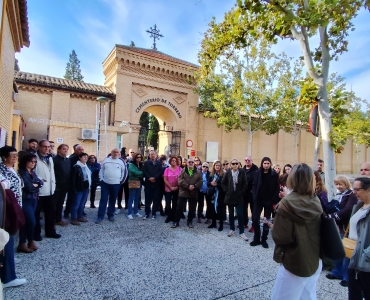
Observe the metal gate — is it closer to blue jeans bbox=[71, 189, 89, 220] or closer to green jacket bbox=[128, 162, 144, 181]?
green jacket bbox=[128, 162, 144, 181]

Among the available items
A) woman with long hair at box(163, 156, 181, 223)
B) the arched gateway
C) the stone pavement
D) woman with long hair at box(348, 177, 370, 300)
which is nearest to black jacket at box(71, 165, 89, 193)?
the stone pavement

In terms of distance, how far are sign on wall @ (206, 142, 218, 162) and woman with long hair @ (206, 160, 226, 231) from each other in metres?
13.2

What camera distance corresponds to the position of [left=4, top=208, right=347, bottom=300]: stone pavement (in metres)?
3.48

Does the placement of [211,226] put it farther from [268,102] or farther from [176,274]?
[268,102]

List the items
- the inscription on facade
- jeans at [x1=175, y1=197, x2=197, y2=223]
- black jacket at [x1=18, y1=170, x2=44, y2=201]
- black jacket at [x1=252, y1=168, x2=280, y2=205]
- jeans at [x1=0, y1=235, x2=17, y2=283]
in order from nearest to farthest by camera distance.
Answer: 1. jeans at [x1=0, y1=235, x2=17, y2=283]
2. black jacket at [x1=18, y1=170, x2=44, y2=201]
3. black jacket at [x1=252, y1=168, x2=280, y2=205]
4. jeans at [x1=175, y1=197, x2=197, y2=223]
5. the inscription on facade

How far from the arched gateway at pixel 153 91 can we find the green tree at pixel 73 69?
2610 cm

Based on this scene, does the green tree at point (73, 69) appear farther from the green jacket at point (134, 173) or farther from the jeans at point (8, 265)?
the jeans at point (8, 265)

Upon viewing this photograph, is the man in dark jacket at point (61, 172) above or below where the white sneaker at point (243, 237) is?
above

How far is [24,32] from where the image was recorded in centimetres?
847

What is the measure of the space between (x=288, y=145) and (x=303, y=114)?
6611 millimetres

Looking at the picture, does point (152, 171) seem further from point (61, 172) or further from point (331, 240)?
point (331, 240)

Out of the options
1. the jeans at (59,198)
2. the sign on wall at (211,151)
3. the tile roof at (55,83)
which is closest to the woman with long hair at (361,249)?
the jeans at (59,198)

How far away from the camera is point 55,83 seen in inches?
613

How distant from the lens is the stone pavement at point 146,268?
3479 mm
